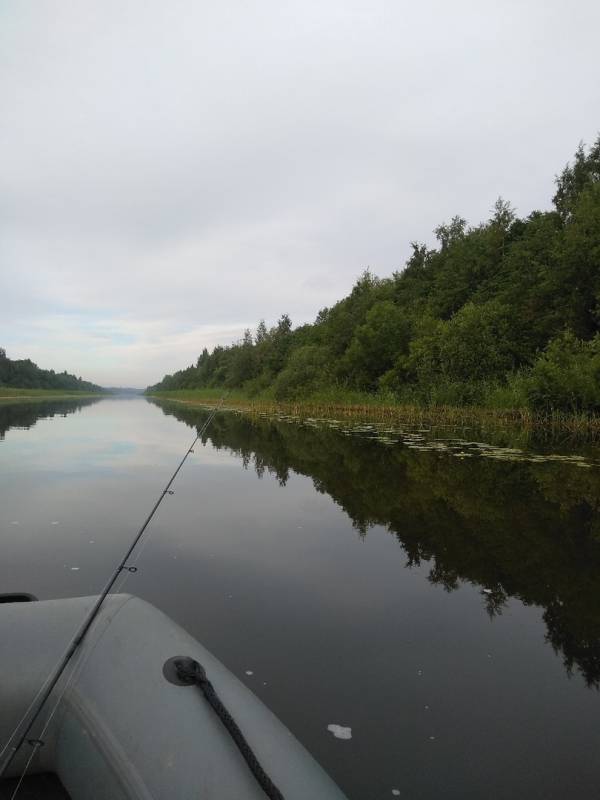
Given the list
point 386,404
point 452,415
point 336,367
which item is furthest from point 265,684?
point 336,367

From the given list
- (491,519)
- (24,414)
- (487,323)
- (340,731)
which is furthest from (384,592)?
(24,414)

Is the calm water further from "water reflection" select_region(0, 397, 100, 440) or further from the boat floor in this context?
"water reflection" select_region(0, 397, 100, 440)

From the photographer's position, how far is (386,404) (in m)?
24.9

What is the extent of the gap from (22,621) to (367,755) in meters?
1.58

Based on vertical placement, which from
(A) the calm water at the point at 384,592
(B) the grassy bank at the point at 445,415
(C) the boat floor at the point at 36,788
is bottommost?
(A) the calm water at the point at 384,592

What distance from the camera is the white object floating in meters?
2.17

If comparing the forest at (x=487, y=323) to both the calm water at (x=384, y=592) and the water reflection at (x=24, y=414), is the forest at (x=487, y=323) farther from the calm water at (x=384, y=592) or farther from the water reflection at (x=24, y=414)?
the water reflection at (x=24, y=414)

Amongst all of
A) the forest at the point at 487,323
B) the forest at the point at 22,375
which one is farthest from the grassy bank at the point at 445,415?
the forest at the point at 22,375

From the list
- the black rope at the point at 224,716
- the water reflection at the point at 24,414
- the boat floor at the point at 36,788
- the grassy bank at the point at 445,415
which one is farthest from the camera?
the water reflection at the point at 24,414

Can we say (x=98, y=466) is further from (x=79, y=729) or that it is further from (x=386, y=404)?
(x=386, y=404)

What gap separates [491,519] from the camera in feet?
19.1

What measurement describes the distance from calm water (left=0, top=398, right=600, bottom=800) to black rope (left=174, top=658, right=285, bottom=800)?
2.74 ft

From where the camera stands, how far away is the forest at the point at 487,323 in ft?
68.9

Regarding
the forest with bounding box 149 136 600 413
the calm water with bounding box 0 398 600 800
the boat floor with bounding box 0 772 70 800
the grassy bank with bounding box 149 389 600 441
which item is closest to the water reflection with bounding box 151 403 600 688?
the calm water with bounding box 0 398 600 800
